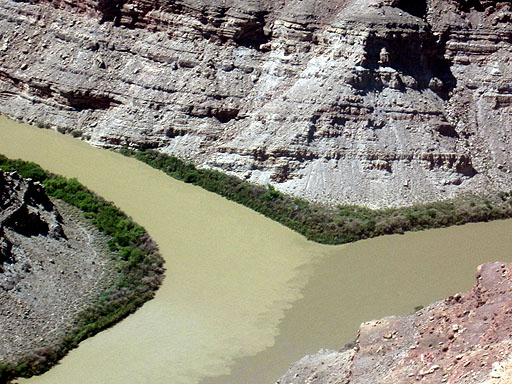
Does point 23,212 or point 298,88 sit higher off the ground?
point 298,88

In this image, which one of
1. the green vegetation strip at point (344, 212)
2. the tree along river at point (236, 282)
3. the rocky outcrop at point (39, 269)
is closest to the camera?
the tree along river at point (236, 282)

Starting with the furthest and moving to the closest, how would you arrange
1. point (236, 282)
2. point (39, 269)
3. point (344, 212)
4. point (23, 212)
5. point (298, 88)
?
1. point (298, 88)
2. point (344, 212)
3. point (236, 282)
4. point (23, 212)
5. point (39, 269)

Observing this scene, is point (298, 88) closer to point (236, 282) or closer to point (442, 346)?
point (236, 282)

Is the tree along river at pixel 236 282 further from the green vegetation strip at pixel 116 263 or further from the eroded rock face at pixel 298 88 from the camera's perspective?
the eroded rock face at pixel 298 88

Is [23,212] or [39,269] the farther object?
[23,212]

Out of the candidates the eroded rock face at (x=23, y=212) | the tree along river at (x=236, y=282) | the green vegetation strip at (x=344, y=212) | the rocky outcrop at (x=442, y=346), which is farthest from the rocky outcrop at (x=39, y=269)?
the rocky outcrop at (x=442, y=346)

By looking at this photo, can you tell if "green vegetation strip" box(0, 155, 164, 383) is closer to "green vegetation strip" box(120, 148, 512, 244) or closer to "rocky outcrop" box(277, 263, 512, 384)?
"green vegetation strip" box(120, 148, 512, 244)

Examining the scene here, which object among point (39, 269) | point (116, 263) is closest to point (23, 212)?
point (39, 269)
